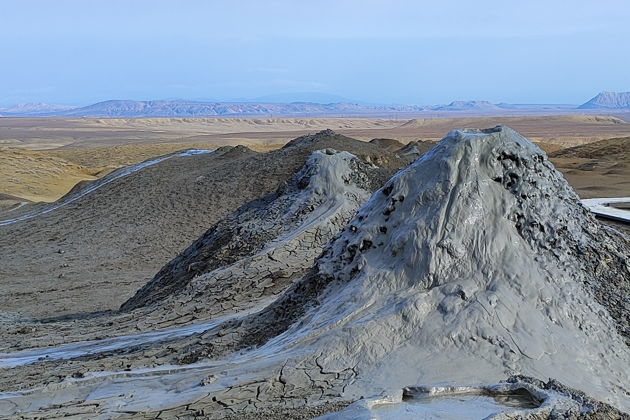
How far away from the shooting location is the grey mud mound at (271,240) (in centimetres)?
830

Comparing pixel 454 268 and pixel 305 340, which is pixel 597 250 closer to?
pixel 454 268

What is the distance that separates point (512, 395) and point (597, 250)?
1878 millimetres

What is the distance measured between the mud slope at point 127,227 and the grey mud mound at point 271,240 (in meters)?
1.83

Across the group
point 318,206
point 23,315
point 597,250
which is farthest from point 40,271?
point 597,250

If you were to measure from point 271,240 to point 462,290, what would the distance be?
15.0 ft

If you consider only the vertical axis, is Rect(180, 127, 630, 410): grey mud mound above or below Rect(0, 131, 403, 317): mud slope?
above

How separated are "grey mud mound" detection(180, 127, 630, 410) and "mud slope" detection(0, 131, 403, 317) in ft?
19.8

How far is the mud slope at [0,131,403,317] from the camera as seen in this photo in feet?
39.7

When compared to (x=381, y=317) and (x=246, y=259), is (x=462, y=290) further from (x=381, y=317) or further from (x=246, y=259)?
(x=246, y=259)

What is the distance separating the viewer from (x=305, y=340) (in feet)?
16.7

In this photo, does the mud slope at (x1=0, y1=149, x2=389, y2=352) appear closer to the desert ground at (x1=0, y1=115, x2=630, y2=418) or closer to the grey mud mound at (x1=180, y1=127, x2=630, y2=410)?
the desert ground at (x1=0, y1=115, x2=630, y2=418)

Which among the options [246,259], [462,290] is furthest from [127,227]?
[462,290]

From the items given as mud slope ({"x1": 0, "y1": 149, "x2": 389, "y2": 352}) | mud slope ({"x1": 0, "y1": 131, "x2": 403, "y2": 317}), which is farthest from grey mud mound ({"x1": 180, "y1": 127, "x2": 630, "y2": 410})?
mud slope ({"x1": 0, "y1": 131, "x2": 403, "y2": 317})

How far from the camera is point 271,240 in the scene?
9328mm
